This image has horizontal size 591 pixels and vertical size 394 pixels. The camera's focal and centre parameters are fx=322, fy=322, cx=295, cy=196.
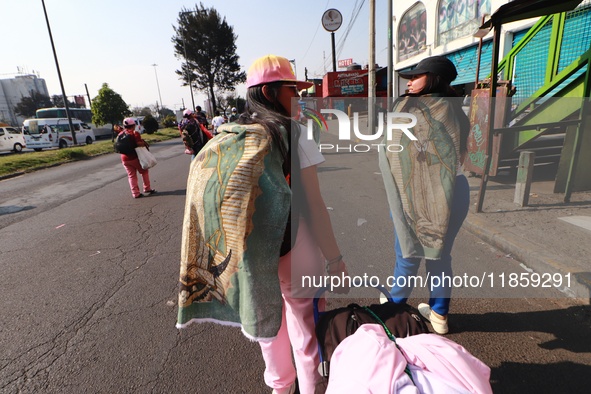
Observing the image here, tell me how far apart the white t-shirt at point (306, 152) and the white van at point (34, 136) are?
2623 centimetres

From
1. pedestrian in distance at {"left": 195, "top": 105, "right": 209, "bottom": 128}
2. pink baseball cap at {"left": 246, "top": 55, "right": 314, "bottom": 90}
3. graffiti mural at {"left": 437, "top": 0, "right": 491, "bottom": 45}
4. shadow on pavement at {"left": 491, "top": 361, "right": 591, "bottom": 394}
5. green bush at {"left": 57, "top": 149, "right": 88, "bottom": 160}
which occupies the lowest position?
shadow on pavement at {"left": 491, "top": 361, "right": 591, "bottom": 394}

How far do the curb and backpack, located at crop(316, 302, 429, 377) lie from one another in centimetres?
229

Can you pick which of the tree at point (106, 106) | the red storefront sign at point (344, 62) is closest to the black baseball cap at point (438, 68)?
the tree at point (106, 106)

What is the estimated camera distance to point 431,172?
209cm

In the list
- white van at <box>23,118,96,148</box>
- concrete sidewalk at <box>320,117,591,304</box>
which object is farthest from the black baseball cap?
white van at <box>23,118,96,148</box>

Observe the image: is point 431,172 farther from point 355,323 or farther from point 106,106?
point 106,106

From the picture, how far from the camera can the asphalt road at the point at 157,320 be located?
6.91 ft

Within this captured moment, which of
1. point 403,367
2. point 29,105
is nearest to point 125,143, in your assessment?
point 403,367

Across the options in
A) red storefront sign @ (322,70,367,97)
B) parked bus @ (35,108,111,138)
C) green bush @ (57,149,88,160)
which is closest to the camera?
green bush @ (57,149,88,160)

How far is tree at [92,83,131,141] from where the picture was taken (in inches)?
1125

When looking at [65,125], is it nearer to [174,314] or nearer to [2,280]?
[2,280]

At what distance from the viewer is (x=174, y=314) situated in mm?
2818

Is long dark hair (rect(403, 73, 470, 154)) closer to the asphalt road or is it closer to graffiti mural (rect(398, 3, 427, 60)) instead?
the asphalt road

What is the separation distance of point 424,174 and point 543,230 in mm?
2780
